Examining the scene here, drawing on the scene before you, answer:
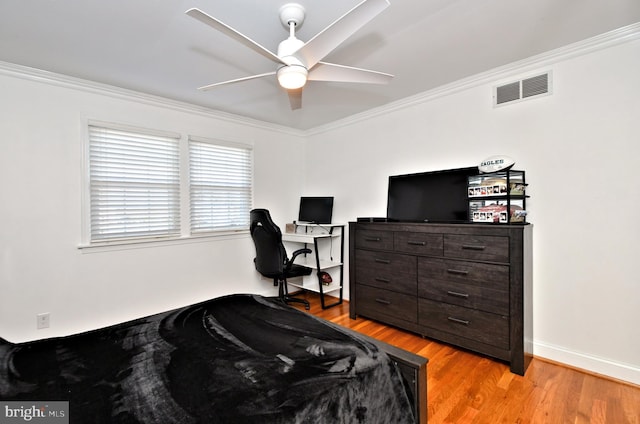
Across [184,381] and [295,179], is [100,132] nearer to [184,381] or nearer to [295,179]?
[295,179]

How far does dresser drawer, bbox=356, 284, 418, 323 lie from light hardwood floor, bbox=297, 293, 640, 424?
1.31 ft

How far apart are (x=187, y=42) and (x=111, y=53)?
0.65 metres

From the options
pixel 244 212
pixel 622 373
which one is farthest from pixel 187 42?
pixel 622 373

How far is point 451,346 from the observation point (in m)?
2.57

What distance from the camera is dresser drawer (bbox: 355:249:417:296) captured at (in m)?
2.78

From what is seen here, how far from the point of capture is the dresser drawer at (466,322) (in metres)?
2.24

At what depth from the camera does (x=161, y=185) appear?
316 cm

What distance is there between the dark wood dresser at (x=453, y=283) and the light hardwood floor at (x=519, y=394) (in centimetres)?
13

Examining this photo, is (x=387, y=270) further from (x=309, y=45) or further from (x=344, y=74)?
(x=309, y=45)

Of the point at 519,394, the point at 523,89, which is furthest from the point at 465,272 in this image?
the point at 523,89

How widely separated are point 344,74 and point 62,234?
277cm

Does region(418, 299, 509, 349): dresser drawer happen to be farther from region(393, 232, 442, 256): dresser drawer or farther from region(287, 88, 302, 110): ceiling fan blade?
region(287, 88, 302, 110): ceiling fan blade

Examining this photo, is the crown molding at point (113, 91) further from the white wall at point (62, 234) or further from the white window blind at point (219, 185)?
the white window blind at point (219, 185)

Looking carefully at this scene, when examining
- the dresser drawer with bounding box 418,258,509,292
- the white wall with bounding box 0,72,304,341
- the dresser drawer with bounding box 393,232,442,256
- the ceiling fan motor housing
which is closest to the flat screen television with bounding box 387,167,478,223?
the dresser drawer with bounding box 393,232,442,256
